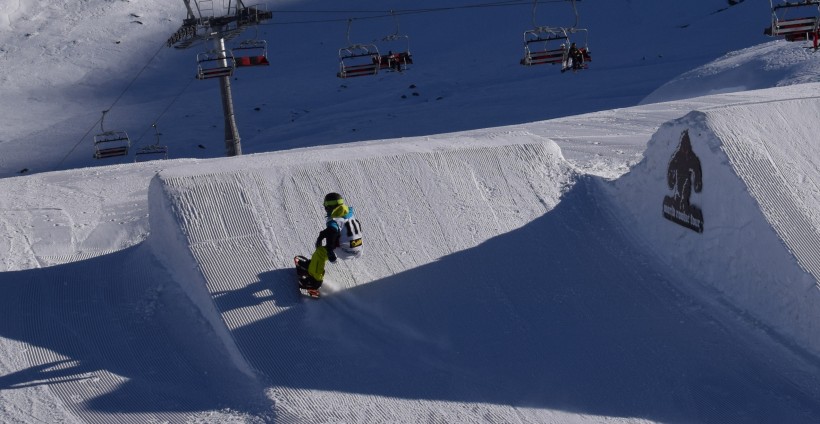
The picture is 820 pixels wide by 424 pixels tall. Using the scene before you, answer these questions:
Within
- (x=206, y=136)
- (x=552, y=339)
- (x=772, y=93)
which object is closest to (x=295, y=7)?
(x=206, y=136)

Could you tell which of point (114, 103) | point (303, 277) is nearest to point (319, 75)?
point (114, 103)

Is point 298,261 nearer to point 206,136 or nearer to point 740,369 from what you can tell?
point 740,369

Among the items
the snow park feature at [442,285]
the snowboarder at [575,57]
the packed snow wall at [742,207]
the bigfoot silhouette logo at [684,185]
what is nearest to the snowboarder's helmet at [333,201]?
the snow park feature at [442,285]

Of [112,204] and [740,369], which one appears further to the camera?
[112,204]

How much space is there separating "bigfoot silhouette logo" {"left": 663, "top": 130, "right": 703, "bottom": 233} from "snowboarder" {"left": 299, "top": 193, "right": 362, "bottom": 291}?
3.96m

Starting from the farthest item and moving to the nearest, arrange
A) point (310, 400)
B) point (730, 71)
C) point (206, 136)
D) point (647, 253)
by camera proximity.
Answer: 1. point (206, 136)
2. point (730, 71)
3. point (647, 253)
4. point (310, 400)

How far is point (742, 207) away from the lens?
956 centimetres

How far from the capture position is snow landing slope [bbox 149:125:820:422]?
7805 mm

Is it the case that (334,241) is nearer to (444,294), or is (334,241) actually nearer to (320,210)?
(444,294)

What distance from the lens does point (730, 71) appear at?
1041 inches

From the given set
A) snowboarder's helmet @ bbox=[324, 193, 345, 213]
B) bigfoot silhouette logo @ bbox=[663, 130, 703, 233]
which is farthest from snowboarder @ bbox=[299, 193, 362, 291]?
bigfoot silhouette logo @ bbox=[663, 130, 703, 233]

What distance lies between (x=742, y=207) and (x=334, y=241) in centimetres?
445

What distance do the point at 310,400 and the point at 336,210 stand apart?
217 cm

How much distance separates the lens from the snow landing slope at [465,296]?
780 cm
